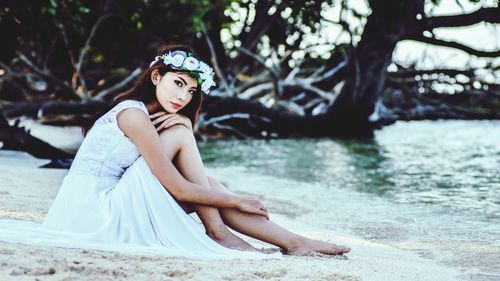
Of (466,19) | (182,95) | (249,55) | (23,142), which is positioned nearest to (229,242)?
(182,95)

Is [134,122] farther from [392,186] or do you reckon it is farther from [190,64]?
[392,186]

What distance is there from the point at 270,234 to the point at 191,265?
78cm

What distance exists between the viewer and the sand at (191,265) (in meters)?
2.85

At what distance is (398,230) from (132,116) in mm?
2615

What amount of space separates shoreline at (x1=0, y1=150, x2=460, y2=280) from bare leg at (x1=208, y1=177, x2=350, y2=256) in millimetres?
76

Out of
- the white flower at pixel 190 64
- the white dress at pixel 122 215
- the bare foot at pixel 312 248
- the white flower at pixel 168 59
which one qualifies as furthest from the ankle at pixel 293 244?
the white flower at pixel 168 59

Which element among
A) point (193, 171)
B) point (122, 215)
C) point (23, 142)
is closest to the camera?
point (122, 215)

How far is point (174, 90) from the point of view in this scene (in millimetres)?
3939

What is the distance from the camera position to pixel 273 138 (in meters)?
14.4

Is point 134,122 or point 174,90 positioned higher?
point 174,90

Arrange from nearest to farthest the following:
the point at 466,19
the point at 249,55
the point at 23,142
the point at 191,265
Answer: the point at 191,265, the point at 23,142, the point at 466,19, the point at 249,55

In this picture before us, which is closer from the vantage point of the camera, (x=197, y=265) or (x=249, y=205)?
(x=197, y=265)

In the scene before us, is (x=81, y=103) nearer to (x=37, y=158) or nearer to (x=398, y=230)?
(x=37, y=158)

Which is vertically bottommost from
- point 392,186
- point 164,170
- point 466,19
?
point 392,186
